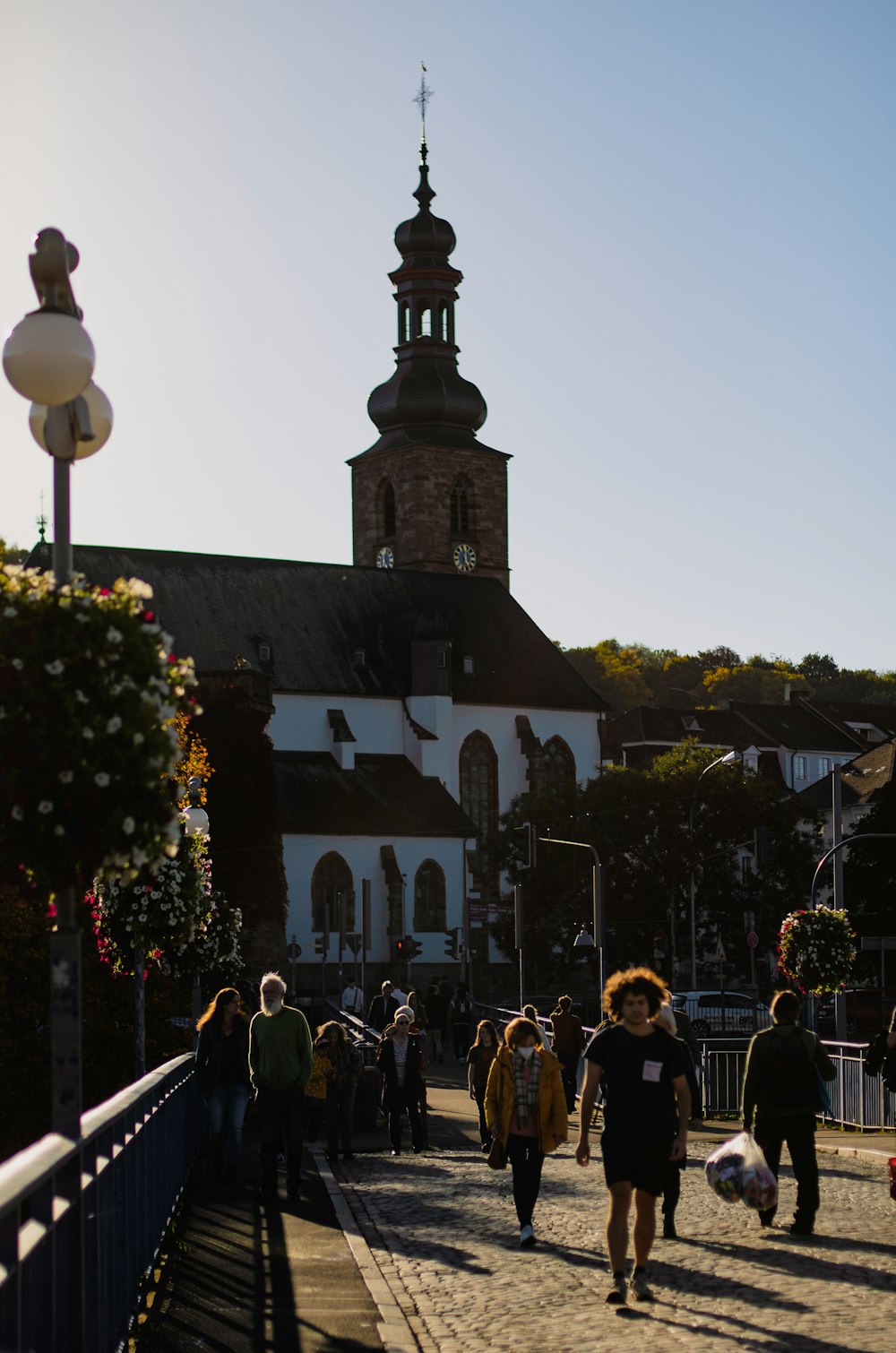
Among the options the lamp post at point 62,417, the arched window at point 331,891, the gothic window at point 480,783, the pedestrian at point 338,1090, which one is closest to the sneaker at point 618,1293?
the lamp post at point 62,417

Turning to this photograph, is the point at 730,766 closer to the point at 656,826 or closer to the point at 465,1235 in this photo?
the point at 656,826

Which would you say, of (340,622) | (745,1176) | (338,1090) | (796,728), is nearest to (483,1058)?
(338,1090)

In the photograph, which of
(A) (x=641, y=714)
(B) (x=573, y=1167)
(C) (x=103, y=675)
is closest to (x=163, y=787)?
(C) (x=103, y=675)

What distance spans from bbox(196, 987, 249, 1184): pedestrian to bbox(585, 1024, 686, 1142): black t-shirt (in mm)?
6814

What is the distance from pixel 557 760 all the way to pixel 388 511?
17.2 m

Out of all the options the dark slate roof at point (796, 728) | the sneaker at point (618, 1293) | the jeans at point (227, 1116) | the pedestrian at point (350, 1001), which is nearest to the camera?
the sneaker at point (618, 1293)

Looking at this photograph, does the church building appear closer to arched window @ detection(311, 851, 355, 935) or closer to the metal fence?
arched window @ detection(311, 851, 355, 935)

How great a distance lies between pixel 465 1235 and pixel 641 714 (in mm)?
102543

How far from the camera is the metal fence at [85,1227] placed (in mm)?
5492

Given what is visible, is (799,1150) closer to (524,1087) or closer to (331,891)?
(524,1087)

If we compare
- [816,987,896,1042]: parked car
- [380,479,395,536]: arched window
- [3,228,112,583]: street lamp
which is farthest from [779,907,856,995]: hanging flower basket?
[380,479,395,536]: arched window

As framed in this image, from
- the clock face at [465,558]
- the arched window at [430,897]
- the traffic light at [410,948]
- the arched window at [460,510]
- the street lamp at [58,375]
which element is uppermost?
the arched window at [460,510]

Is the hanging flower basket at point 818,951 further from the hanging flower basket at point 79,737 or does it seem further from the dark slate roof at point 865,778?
the dark slate roof at point 865,778

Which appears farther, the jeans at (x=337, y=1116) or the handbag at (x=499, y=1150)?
the jeans at (x=337, y=1116)
